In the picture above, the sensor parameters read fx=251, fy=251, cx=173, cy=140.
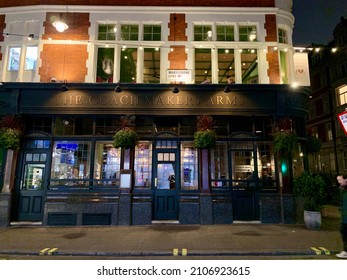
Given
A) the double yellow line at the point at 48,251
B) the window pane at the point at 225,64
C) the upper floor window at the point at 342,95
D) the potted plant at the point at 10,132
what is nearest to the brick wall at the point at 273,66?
the window pane at the point at 225,64

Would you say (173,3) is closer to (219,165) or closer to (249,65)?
(249,65)

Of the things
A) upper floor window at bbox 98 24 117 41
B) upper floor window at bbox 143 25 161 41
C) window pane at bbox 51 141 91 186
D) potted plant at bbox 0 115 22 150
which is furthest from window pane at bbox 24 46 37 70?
upper floor window at bbox 143 25 161 41

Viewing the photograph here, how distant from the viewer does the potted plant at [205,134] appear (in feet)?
34.6

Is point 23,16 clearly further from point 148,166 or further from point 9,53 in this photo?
point 148,166

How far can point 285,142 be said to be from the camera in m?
10.4

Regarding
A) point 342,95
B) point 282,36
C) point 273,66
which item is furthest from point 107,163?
point 342,95

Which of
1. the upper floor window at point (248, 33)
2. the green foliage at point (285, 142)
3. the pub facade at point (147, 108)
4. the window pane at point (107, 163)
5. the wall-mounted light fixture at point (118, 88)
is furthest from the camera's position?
the upper floor window at point (248, 33)

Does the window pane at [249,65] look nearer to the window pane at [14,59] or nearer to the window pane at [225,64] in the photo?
the window pane at [225,64]

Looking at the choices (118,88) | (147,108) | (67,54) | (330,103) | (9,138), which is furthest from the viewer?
(330,103)

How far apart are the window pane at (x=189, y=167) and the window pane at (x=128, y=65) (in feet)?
13.5

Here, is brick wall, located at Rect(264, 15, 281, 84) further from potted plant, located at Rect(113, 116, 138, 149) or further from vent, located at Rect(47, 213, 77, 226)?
vent, located at Rect(47, 213, 77, 226)

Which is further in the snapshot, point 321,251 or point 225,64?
point 225,64

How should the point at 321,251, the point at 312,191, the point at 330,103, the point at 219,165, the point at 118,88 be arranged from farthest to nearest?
1. the point at 330,103
2. the point at 219,165
3. the point at 118,88
4. the point at 312,191
5. the point at 321,251

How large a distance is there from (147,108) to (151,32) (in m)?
3.93
